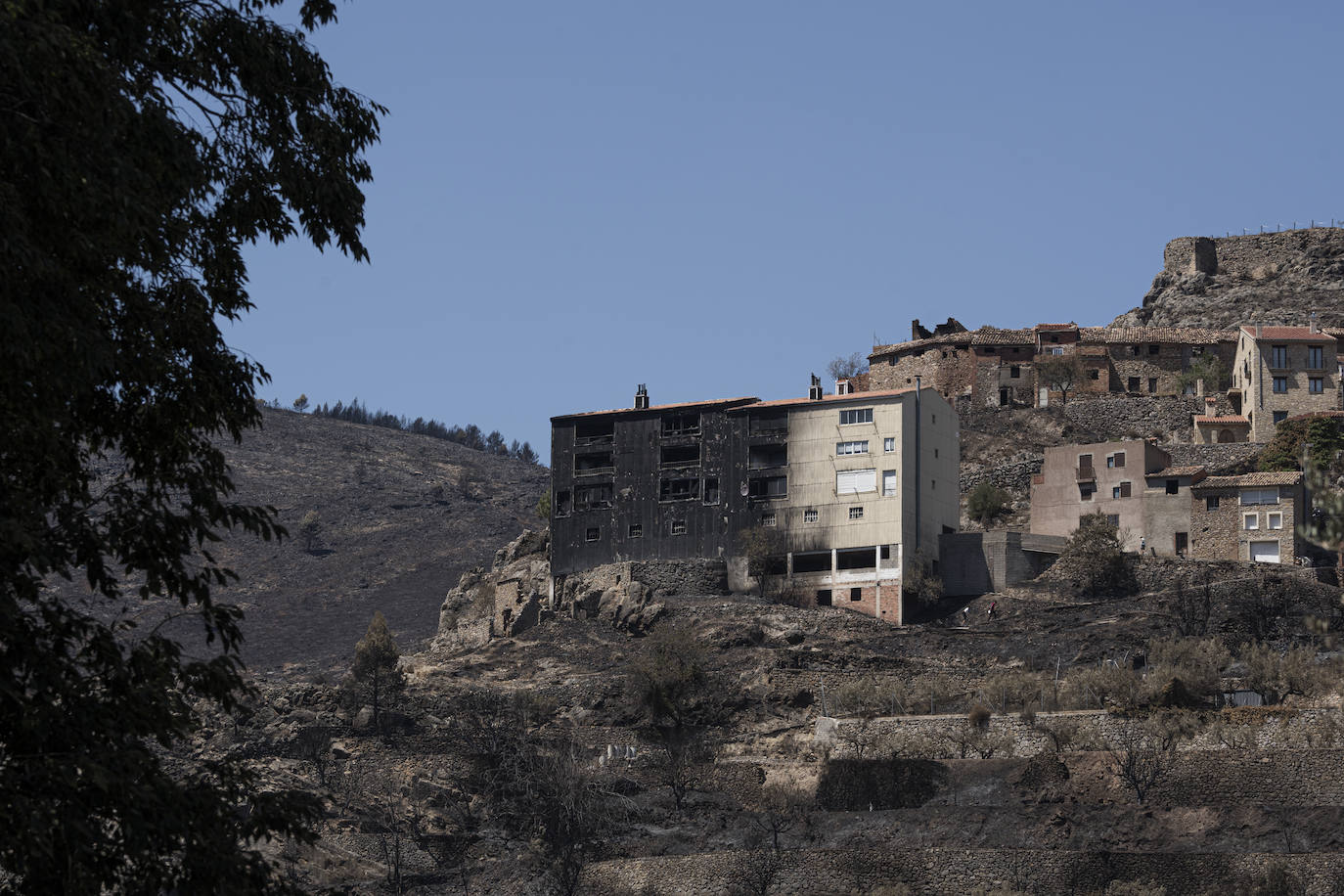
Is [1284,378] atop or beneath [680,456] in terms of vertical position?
atop

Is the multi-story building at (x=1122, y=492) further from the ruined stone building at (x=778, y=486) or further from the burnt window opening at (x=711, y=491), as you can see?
the burnt window opening at (x=711, y=491)

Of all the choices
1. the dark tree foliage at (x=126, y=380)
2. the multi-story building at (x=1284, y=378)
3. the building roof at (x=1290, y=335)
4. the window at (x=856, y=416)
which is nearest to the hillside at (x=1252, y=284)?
the building roof at (x=1290, y=335)

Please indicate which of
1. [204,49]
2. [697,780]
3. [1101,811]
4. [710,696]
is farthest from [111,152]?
[710,696]

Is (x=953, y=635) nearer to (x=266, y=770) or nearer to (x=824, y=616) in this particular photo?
(x=824, y=616)

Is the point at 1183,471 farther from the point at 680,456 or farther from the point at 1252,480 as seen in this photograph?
the point at 680,456

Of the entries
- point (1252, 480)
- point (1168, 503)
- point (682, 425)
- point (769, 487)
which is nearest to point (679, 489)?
point (682, 425)

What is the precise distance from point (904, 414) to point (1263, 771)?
3270 centimetres

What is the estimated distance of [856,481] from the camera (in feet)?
308

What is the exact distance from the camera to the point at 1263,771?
6612 cm

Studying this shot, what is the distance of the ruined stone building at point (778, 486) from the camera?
93250mm

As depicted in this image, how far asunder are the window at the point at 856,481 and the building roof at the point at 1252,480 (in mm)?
17190

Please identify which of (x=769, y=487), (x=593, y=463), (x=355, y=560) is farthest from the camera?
(x=355, y=560)

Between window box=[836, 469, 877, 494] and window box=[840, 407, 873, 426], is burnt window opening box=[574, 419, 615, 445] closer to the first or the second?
window box=[840, 407, 873, 426]

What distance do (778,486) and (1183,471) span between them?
21020 mm
